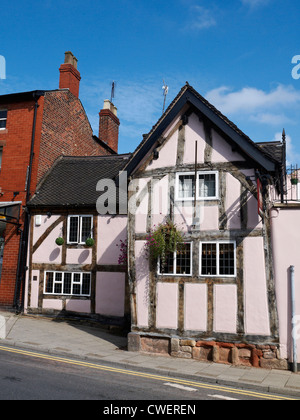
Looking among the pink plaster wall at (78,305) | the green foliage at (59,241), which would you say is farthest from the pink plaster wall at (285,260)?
the green foliage at (59,241)

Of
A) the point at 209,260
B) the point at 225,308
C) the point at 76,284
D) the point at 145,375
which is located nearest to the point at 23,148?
the point at 76,284

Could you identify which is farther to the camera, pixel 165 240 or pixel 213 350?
pixel 165 240

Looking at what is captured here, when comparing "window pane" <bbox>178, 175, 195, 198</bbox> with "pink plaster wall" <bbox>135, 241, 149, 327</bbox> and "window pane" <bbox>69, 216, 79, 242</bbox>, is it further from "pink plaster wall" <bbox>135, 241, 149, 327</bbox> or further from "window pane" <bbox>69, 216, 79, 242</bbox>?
"window pane" <bbox>69, 216, 79, 242</bbox>

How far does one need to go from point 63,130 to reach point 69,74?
142 inches

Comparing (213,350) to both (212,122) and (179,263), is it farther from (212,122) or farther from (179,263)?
(212,122)

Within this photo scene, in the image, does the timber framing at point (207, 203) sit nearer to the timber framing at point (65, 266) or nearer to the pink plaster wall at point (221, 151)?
the pink plaster wall at point (221, 151)

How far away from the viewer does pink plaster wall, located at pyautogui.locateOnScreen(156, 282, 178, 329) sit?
12.2m

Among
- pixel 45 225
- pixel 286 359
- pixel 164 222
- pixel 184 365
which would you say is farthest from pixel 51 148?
pixel 286 359

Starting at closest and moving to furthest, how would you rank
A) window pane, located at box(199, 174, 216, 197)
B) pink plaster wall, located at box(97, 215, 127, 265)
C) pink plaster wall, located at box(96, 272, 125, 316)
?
window pane, located at box(199, 174, 216, 197)
pink plaster wall, located at box(96, 272, 125, 316)
pink plaster wall, located at box(97, 215, 127, 265)

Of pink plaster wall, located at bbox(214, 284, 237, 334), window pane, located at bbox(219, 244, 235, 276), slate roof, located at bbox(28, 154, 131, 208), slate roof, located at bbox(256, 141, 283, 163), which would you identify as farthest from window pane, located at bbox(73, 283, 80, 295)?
slate roof, located at bbox(256, 141, 283, 163)

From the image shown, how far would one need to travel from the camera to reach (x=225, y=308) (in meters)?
11.6

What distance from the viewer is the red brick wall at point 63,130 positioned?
2014cm

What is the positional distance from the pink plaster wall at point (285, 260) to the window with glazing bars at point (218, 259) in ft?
4.17

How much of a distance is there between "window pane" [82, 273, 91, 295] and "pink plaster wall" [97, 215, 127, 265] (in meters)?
0.85
